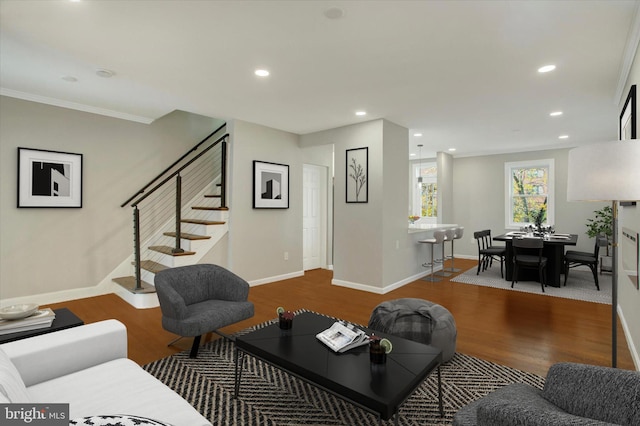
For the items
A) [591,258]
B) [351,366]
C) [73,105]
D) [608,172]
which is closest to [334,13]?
[608,172]

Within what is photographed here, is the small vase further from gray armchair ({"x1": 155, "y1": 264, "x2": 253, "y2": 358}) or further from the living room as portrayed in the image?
the living room

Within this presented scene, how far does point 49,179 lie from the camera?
14.4 feet

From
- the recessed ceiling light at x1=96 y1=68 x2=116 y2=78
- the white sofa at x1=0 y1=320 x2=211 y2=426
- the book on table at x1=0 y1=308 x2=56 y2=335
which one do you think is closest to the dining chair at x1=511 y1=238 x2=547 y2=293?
the white sofa at x1=0 y1=320 x2=211 y2=426

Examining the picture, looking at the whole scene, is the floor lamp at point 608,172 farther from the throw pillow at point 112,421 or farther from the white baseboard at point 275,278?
the white baseboard at point 275,278

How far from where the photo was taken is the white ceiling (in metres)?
2.36

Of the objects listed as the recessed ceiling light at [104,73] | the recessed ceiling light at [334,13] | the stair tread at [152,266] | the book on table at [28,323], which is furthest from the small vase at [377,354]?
the stair tread at [152,266]

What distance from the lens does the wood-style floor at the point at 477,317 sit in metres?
2.95

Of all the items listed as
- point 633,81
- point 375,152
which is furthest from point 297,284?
point 633,81

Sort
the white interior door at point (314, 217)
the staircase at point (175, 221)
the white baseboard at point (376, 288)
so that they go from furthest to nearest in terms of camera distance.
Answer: the white interior door at point (314, 217) < the white baseboard at point (376, 288) < the staircase at point (175, 221)

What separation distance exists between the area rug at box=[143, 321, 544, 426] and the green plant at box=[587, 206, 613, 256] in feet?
18.4

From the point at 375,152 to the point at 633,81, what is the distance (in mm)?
2893

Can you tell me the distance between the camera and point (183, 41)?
2.77m

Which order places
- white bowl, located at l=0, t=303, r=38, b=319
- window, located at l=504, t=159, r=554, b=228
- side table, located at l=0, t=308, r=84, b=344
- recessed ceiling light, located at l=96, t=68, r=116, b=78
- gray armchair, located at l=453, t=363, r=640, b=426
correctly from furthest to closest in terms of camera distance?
window, located at l=504, t=159, r=554, b=228
recessed ceiling light, located at l=96, t=68, r=116, b=78
white bowl, located at l=0, t=303, r=38, b=319
side table, located at l=0, t=308, r=84, b=344
gray armchair, located at l=453, t=363, r=640, b=426

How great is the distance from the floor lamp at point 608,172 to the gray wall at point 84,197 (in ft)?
18.0
